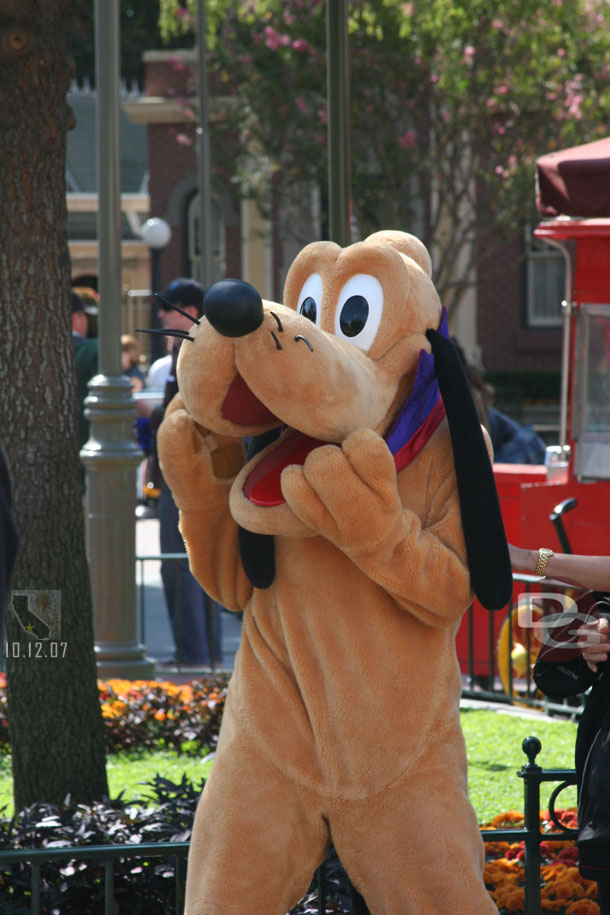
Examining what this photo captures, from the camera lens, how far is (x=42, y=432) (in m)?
4.76

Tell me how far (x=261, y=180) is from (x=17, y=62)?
17910 mm

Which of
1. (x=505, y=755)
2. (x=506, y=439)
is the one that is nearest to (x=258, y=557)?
(x=505, y=755)

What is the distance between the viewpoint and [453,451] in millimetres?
3203

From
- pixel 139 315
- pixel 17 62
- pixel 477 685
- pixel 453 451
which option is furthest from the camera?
pixel 139 315

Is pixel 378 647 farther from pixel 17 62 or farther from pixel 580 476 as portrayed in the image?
pixel 580 476

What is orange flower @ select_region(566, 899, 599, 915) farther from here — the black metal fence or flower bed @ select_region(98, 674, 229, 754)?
flower bed @ select_region(98, 674, 229, 754)

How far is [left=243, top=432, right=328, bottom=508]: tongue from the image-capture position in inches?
123

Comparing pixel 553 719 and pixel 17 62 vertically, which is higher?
pixel 17 62

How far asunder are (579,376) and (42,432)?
10.8 feet

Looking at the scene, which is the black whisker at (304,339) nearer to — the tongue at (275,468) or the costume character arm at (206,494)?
the tongue at (275,468)

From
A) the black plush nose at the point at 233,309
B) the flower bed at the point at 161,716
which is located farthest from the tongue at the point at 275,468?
the flower bed at the point at 161,716

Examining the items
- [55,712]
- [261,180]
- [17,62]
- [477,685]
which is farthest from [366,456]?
[261,180]

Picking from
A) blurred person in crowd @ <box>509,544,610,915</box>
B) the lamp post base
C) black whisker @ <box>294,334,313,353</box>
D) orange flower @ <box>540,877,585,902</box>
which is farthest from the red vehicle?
black whisker @ <box>294,334,313,353</box>

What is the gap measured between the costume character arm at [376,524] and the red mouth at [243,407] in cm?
18
